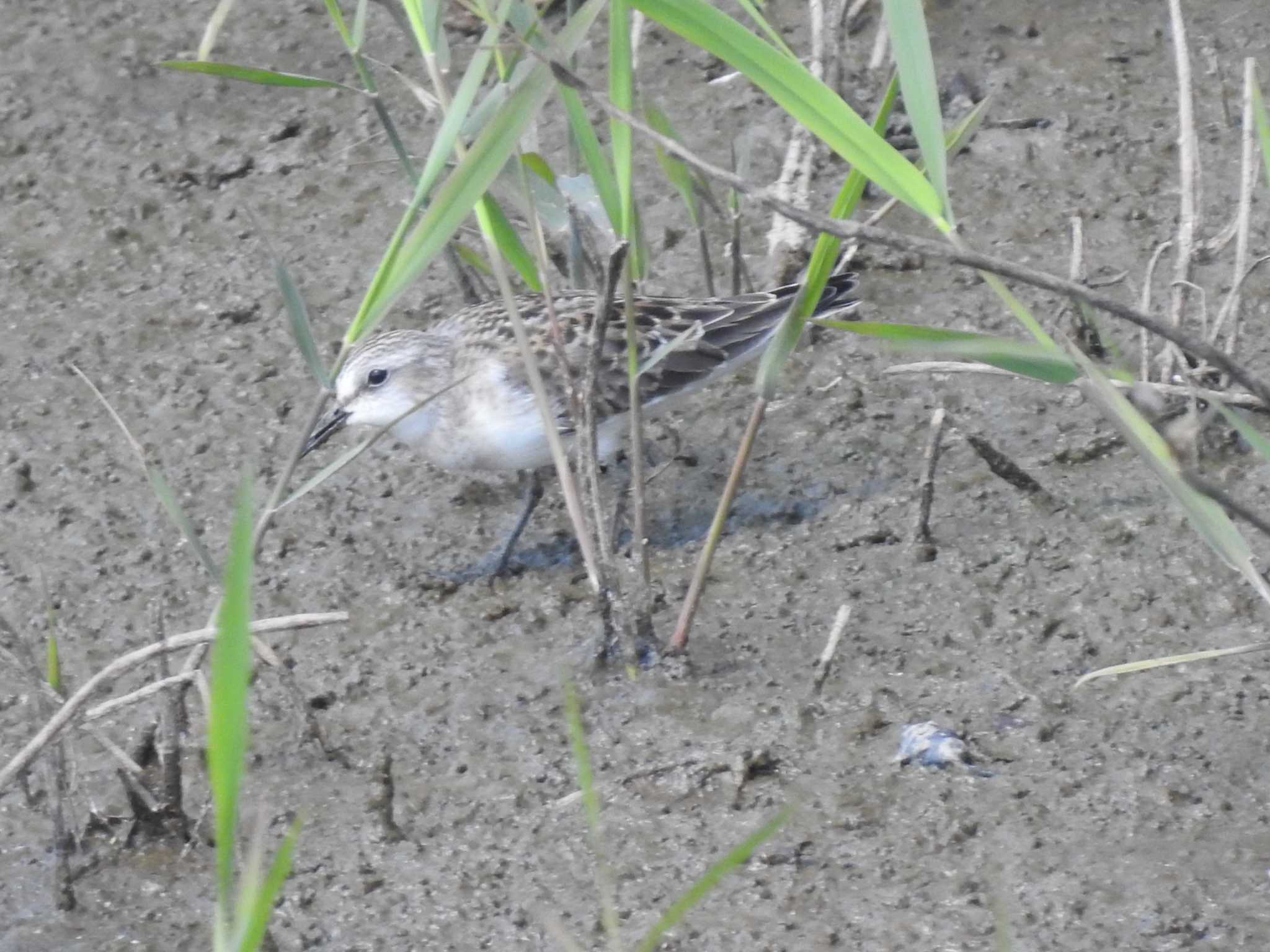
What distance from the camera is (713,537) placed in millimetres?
4348

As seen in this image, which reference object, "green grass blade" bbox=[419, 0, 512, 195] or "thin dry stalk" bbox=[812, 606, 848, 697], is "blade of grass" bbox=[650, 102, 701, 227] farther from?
"thin dry stalk" bbox=[812, 606, 848, 697]

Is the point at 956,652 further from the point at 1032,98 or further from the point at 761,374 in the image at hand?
the point at 1032,98

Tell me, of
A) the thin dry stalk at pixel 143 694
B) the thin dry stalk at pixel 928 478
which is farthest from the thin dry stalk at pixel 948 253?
the thin dry stalk at pixel 928 478

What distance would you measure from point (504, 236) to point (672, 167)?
0.79 m

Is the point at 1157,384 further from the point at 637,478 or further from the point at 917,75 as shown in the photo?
the point at 917,75

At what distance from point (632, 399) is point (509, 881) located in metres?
1.18

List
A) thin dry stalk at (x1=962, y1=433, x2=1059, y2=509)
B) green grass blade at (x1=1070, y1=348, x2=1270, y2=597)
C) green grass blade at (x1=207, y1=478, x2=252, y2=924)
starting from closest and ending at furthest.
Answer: green grass blade at (x1=207, y1=478, x2=252, y2=924)
green grass blade at (x1=1070, y1=348, x2=1270, y2=597)
thin dry stalk at (x1=962, y1=433, x2=1059, y2=509)

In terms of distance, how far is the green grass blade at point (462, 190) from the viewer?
128 inches

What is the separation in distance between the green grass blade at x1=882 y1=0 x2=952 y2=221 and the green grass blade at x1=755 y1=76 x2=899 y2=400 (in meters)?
0.38

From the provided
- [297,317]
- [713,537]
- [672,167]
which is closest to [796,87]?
[297,317]

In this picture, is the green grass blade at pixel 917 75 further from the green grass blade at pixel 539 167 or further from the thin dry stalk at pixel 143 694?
the thin dry stalk at pixel 143 694

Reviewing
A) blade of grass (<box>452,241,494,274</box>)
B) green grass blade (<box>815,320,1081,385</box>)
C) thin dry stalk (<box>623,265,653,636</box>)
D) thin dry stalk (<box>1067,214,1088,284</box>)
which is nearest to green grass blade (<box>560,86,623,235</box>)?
thin dry stalk (<box>623,265,653,636</box>)

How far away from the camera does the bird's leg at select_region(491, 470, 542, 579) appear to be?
5.12 m

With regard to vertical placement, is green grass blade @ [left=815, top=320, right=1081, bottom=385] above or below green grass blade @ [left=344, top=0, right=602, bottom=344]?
below
